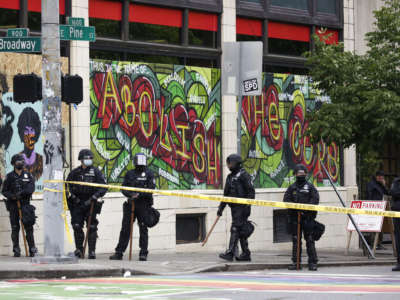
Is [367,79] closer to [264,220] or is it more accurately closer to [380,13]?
[380,13]

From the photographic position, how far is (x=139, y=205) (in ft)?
55.4

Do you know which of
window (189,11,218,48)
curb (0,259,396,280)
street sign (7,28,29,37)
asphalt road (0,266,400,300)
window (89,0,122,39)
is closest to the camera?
asphalt road (0,266,400,300)

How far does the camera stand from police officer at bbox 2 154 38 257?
16859 mm

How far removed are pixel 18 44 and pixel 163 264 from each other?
3972mm

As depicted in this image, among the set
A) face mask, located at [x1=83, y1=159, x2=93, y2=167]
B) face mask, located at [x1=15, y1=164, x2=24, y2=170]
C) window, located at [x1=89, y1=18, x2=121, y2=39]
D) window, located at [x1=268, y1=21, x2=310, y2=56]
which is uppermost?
window, located at [x1=268, y1=21, x2=310, y2=56]

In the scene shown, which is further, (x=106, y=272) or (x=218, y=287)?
(x=106, y=272)

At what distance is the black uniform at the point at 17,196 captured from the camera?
16.9 meters

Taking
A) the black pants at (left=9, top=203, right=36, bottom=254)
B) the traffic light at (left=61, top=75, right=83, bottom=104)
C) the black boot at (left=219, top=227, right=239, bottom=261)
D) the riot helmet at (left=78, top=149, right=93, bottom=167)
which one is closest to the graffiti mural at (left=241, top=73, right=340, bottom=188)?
the black boot at (left=219, top=227, right=239, bottom=261)

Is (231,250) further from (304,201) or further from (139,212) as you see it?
(139,212)

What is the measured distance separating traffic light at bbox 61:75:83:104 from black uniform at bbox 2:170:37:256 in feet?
8.05

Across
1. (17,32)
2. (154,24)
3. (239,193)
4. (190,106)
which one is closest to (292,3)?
(190,106)

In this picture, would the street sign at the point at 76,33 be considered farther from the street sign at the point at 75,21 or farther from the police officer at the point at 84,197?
the police officer at the point at 84,197

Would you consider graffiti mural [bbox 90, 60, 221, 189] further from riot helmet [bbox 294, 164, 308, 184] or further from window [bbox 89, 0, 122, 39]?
riot helmet [bbox 294, 164, 308, 184]

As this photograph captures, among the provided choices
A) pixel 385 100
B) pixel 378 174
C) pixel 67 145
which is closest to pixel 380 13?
pixel 385 100
